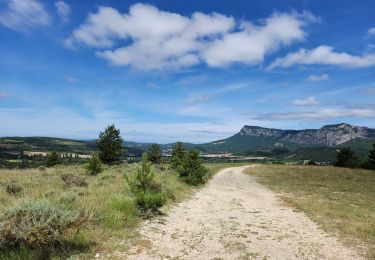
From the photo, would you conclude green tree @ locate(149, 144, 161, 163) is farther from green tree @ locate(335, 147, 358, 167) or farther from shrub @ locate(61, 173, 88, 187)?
shrub @ locate(61, 173, 88, 187)

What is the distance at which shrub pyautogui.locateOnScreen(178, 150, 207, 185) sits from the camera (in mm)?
26984

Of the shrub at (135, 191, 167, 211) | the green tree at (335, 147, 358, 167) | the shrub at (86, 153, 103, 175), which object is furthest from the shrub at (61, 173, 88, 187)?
the green tree at (335, 147, 358, 167)

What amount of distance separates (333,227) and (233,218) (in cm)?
374

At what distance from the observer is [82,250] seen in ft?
26.4

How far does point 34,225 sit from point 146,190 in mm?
8064

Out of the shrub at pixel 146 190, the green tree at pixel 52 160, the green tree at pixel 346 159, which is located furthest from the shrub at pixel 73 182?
the green tree at pixel 346 159

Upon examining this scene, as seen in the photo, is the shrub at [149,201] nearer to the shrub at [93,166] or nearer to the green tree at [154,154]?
the shrub at [93,166]

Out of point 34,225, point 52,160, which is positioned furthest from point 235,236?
point 52,160

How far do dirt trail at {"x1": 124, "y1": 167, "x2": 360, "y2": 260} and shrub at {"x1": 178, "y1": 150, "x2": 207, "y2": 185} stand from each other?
11.0 metres

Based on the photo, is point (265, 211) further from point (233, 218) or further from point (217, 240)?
point (217, 240)

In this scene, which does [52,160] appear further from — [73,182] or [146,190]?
[146,190]

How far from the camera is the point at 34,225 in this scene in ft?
22.9

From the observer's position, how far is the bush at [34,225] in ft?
22.4

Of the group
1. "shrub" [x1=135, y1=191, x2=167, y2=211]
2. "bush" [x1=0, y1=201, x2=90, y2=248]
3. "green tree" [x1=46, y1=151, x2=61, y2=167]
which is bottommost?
"green tree" [x1=46, y1=151, x2=61, y2=167]
